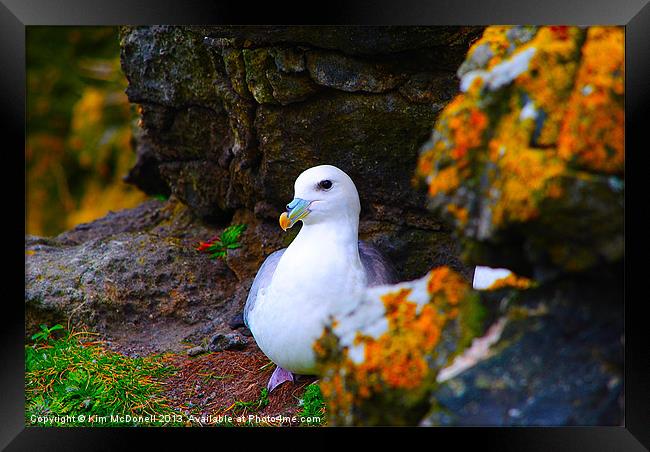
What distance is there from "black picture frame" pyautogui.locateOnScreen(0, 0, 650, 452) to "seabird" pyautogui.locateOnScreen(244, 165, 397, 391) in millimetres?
397

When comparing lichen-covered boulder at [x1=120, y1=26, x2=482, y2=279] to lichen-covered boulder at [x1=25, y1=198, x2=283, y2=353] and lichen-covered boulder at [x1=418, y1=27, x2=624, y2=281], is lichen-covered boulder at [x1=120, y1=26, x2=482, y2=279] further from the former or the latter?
lichen-covered boulder at [x1=418, y1=27, x2=624, y2=281]

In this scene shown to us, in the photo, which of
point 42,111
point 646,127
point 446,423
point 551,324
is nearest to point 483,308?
point 551,324

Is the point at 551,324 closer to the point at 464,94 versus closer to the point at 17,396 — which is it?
the point at 464,94

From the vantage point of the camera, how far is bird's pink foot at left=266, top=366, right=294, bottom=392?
3.74 meters

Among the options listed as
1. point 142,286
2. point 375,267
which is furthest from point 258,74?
point 142,286

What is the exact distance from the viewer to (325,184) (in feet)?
11.9

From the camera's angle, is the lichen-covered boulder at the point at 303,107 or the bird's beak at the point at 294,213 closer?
the bird's beak at the point at 294,213

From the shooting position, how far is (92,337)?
13.8 ft

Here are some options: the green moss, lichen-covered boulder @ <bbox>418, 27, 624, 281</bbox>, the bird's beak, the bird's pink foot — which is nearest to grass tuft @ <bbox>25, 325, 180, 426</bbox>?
the bird's pink foot

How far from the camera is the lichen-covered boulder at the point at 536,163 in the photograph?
253 centimetres

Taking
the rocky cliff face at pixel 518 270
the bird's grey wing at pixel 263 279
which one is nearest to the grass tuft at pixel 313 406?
the bird's grey wing at pixel 263 279

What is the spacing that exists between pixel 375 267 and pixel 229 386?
904 millimetres

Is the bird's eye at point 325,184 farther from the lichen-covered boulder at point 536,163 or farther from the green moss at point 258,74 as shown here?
the lichen-covered boulder at point 536,163

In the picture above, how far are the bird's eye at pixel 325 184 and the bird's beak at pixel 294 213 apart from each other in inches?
4.0
